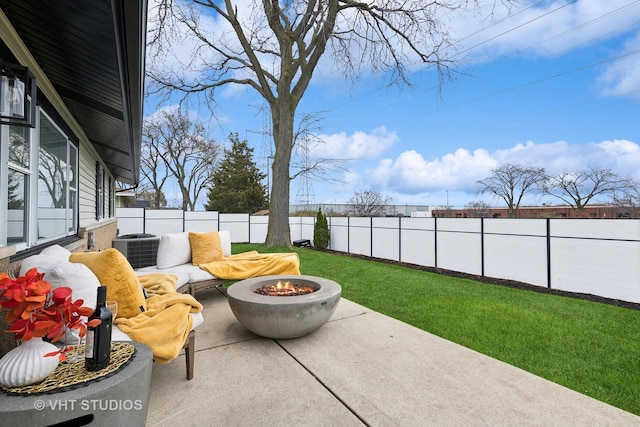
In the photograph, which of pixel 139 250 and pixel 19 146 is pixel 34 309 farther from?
pixel 139 250

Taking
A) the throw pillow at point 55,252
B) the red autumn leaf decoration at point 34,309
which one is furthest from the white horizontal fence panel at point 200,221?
the red autumn leaf decoration at point 34,309

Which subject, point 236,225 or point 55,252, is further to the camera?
point 236,225

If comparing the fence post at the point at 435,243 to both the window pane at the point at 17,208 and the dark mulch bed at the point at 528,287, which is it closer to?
the dark mulch bed at the point at 528,287

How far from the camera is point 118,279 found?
2242mm

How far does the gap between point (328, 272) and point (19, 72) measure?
5.70 metres

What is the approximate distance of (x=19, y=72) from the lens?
1980 mm

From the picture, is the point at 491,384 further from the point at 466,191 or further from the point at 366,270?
the point at 466,191

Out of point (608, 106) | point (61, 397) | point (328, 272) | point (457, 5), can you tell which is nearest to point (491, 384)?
point (61, 397)

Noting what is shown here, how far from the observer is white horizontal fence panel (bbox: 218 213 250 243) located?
14328mm

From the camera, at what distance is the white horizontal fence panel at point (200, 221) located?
13.8m

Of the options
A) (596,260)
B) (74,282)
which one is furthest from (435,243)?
(74,282)

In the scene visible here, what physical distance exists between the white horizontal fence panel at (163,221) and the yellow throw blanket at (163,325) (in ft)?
38.6

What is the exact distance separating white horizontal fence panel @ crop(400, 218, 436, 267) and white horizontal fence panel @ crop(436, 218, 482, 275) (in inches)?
9.0

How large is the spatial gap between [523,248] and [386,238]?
4.14 meters
